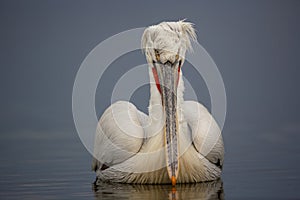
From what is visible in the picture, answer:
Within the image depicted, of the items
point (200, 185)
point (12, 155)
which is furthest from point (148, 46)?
point (12, 155)

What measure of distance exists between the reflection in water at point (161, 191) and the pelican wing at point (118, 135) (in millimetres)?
321

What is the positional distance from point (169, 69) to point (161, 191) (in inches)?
49.5

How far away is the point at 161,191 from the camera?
7.96 meters

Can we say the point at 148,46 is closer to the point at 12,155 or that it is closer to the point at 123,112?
the point at 123,112

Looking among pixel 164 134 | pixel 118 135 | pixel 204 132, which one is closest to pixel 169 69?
pixel 164 134

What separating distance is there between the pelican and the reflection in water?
14 centimetres

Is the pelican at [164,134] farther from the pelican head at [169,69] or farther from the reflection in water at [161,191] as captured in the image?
the reflection in water at [161,191]

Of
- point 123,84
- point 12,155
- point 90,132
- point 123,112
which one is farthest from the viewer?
point 12,155

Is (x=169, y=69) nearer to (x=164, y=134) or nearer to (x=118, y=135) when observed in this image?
(x=164, y=134)

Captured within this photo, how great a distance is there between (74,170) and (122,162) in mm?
1756

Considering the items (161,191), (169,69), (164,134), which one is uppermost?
(169,69)

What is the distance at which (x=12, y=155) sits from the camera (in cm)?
1284

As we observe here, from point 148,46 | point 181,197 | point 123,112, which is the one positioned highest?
point 148,46

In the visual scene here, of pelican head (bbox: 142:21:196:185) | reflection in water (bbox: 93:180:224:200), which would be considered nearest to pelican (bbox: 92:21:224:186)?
pelican head (bbox: 142:21:196:185)
